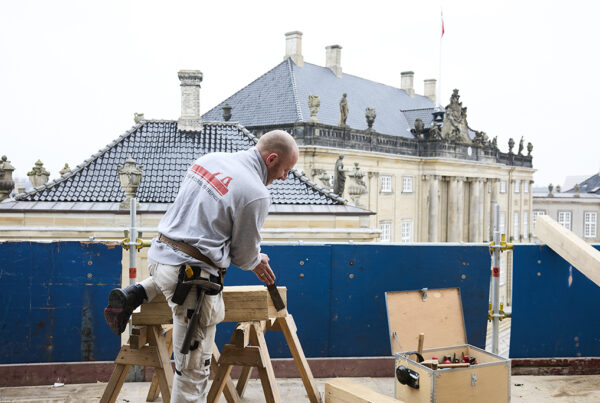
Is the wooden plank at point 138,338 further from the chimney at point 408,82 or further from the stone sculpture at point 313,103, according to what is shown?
the chimney at point 408,82

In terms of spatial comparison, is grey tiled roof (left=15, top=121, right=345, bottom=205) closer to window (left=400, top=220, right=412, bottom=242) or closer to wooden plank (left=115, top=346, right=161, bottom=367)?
wooden plank (left=115, top=346, right=161, bottom=367)

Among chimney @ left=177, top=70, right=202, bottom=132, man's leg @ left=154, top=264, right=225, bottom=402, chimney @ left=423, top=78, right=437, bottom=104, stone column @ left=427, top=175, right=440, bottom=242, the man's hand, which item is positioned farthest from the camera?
chimney @ left=423, top=78, right=437, bottom=104

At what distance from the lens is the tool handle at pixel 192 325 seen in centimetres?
383

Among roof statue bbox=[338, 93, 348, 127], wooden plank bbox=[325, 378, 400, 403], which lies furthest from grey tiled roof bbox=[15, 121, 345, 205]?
roof statue bbox=[338, 93, 348, 127]

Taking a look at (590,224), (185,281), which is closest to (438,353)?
(185,281)

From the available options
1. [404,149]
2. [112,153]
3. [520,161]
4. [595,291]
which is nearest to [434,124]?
[404,149]

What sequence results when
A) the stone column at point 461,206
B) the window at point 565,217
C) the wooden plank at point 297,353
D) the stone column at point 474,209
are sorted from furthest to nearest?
the window at point 565,217 → the stone column at point 474,209 → the stone column at point 461,206 → the wooden plank at point 297,353

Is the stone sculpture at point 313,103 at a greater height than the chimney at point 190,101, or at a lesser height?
greater

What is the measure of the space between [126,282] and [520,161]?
214ft

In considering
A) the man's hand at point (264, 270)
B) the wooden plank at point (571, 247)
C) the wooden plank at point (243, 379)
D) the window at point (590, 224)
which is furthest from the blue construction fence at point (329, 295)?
the window at point (590, 224)

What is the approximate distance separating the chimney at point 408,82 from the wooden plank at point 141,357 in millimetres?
60009

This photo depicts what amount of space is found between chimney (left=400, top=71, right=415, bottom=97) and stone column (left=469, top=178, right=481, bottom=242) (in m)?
12.2

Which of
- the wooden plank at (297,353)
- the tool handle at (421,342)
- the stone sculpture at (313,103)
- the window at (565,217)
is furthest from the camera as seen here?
the window at (565,217)

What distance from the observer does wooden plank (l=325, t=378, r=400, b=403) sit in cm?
477
